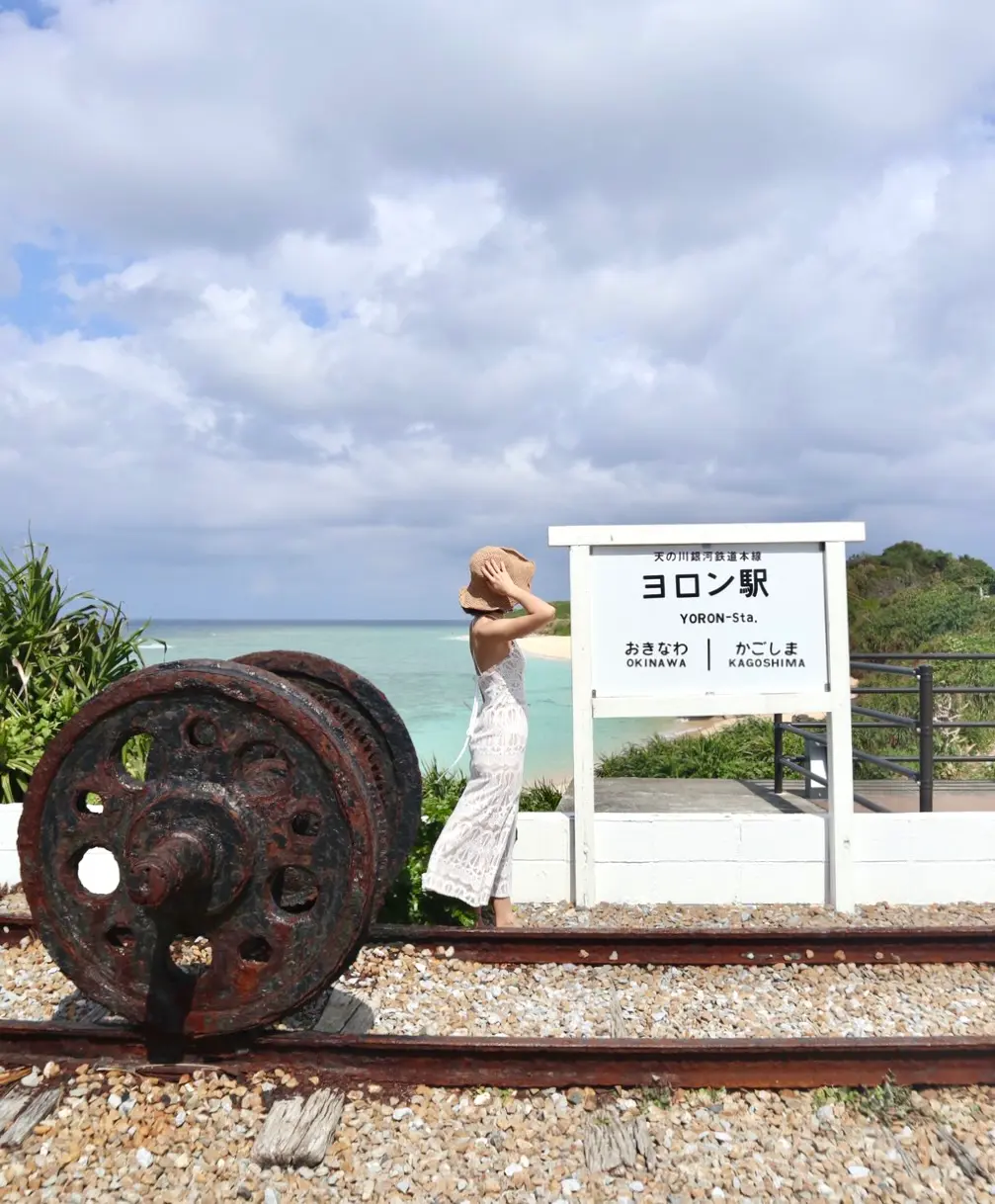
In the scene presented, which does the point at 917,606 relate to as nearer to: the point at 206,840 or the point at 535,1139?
the point at 535,1139

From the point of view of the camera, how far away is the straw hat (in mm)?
5191

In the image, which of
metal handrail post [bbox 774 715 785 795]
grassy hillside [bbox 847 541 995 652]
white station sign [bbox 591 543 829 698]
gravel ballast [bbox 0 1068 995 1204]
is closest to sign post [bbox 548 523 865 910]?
white station sign [bbox 591 543 829 698]

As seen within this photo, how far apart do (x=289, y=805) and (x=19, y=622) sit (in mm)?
6058

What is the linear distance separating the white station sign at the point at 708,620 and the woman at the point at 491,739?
106 cm

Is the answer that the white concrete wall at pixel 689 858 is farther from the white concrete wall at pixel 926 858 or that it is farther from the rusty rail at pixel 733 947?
the rusty rail at pixel 733 947

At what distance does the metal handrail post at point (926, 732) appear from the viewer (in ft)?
22.0

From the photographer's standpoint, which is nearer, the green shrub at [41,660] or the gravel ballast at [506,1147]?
the gravel ballast at [506,1147]

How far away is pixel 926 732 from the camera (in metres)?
6.74

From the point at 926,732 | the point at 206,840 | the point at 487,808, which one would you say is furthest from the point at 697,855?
the point at 206,840

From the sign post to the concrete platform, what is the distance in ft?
4.50

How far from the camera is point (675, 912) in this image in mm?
5887

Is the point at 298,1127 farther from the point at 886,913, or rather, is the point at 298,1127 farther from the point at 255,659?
the point at 886,913

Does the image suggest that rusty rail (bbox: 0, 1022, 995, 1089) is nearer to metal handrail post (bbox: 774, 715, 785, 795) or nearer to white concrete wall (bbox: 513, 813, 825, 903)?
white concrete wall (bbox: 513, 813, 825, 903)

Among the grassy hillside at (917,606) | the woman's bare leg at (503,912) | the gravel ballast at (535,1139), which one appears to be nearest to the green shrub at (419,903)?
the woman's bare leg at (503,912)
